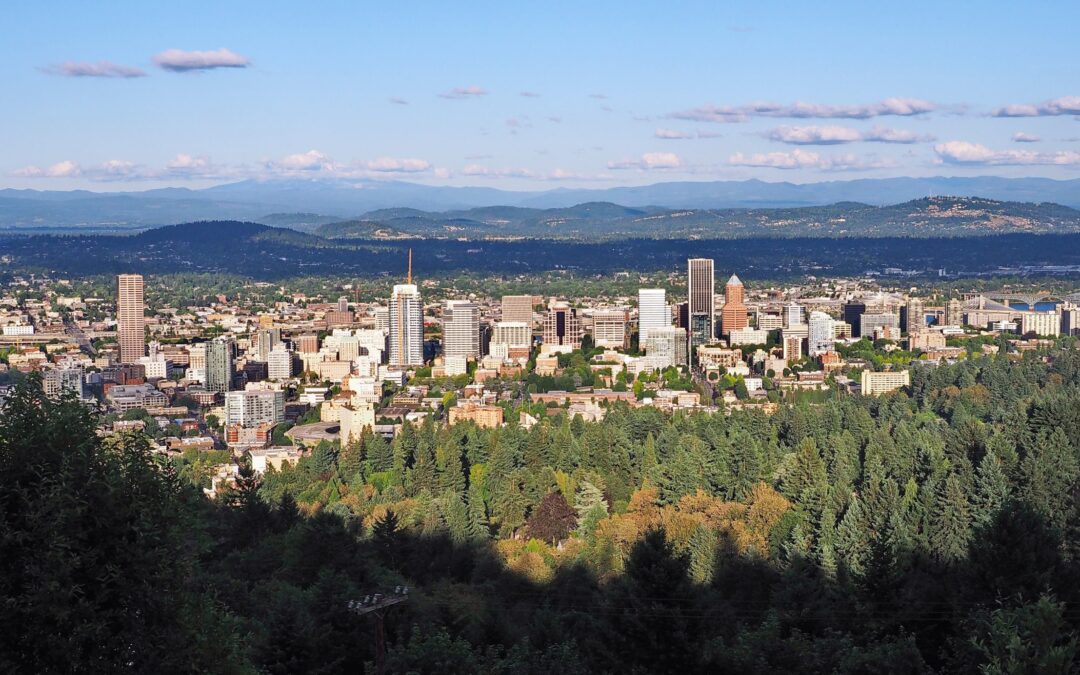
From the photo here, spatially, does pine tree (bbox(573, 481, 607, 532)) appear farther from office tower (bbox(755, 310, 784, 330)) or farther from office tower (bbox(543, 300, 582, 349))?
office tower (bbox(755, 310, 784, 330))

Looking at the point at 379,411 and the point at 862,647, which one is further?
the point at 379,411

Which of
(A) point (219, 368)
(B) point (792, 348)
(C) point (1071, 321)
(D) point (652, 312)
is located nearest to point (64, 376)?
(A) point (219, 368)

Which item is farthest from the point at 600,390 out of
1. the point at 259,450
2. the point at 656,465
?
the point at 656,465

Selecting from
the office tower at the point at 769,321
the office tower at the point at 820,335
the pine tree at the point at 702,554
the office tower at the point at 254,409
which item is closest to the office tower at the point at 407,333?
the office tower at the point at 254,409

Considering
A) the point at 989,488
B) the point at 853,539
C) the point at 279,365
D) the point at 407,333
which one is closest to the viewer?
the point at 853,539

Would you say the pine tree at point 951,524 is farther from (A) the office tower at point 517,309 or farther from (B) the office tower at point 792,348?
(A) the office tower at point 517,309

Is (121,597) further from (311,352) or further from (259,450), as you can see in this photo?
(311,352)

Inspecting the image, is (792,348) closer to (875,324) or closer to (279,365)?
(875,324)
